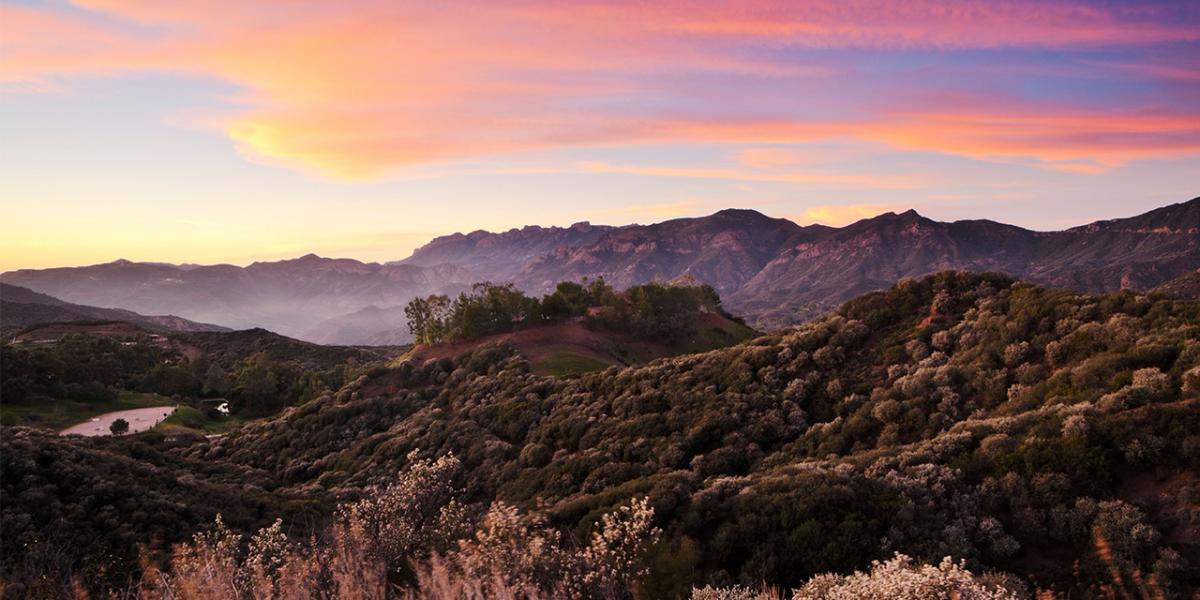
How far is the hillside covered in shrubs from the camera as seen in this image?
12.4 metres

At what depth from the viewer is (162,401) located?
245 feet

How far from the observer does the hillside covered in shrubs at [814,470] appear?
12414mm

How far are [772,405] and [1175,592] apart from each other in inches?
611

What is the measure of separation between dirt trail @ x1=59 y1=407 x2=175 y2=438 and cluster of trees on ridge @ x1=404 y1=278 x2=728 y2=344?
97.8 feet

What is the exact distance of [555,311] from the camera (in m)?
73.9

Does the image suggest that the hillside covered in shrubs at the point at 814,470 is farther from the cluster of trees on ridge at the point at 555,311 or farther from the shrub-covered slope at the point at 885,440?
the cluster of trees on ridge at the point at 555,311

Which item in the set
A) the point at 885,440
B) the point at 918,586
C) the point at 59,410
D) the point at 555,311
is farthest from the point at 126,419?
the point at 918,586

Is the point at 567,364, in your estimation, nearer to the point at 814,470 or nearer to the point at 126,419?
the point at 814,470

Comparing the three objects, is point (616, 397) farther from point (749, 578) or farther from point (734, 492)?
point (749, 578)

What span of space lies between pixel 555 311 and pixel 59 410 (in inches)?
2166

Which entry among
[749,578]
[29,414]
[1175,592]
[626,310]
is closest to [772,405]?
[749,578]

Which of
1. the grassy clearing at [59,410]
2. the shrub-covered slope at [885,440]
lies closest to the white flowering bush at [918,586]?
the shrub-covered slope at [885,440]

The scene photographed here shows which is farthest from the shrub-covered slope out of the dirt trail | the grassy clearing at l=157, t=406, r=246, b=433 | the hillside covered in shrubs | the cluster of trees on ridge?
the cluster of trees on ridge

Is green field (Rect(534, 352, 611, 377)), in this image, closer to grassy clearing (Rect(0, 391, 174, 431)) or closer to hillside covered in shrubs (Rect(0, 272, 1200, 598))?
hillside covered in shrubs (Rect(0, 272, 1200, 598))
